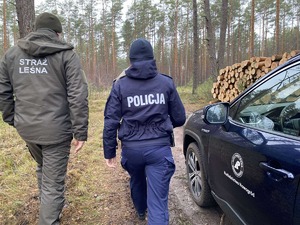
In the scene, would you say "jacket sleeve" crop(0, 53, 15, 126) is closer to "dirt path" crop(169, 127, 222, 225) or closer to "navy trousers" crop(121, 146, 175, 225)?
"navy trousers" crop(121, 146, 175, 225)

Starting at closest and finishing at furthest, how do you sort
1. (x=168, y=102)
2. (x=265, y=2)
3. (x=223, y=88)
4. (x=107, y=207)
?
(x=168, y=102), (x=107, y=207), (x=223, y=88), (x=265, y=2)

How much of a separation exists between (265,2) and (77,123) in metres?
35.9

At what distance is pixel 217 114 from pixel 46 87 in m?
1.70

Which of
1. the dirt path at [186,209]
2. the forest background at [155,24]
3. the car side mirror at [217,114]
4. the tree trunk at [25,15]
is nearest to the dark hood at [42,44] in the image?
the car side mirror at [217,114]

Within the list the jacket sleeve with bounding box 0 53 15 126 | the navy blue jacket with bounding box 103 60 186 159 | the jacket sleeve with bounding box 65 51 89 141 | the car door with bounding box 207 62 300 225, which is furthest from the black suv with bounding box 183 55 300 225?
the jacket sleeve with bounding box 0 53 15 126

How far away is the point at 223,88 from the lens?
32.1ft

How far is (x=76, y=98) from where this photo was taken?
104 inches

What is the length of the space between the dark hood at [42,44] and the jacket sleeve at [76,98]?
17 cm

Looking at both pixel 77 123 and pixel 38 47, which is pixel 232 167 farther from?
pixel 38 47

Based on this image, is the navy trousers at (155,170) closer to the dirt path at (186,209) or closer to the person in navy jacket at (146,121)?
the person in navy jacket at (146,121)

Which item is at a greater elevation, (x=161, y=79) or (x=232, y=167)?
(x=161, y=79)

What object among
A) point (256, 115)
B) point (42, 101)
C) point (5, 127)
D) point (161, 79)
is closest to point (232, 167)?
point (256, 115)

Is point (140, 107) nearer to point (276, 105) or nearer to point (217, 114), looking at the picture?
point (217, 114)

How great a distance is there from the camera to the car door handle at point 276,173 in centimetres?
151
